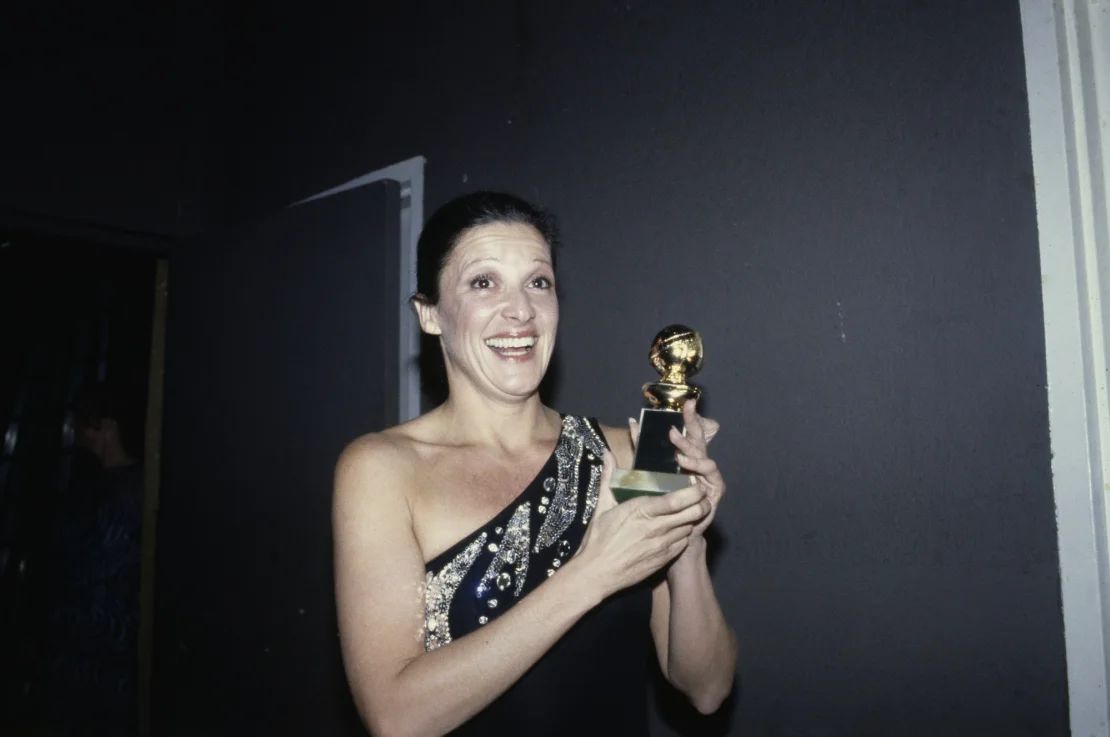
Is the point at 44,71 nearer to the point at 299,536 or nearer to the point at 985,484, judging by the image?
the point at 299,536

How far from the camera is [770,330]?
1927 millimetres

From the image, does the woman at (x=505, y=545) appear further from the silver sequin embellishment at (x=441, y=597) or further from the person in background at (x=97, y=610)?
the person in background at (x=97, y=610)

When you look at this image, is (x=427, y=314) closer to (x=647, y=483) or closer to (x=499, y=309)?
(x=499, y=309)

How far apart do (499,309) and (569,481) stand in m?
0.34

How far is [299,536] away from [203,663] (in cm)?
75

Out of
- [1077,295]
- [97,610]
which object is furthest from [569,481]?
[97,610]

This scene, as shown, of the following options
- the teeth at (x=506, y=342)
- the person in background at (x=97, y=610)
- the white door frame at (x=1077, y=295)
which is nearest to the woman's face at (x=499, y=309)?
the teeth at (x=506, y=342)

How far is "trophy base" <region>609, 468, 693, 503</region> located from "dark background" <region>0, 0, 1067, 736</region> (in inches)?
34.8

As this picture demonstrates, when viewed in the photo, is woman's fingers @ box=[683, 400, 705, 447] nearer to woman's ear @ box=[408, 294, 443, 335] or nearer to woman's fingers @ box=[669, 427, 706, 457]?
woman's fingers @ box=[669, 427, 706, 457]

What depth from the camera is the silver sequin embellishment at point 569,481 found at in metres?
1.33

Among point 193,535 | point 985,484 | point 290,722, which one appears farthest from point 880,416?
point 193,535

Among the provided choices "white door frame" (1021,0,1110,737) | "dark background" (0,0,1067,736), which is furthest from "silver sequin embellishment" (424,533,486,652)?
"white door frame" (1021,0,1110,737)

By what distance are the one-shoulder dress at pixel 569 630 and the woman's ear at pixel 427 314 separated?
1.06 ft

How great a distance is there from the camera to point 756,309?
1955 mm
